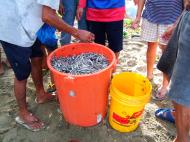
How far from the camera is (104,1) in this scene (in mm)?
2906

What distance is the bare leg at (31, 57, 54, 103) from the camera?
280cm

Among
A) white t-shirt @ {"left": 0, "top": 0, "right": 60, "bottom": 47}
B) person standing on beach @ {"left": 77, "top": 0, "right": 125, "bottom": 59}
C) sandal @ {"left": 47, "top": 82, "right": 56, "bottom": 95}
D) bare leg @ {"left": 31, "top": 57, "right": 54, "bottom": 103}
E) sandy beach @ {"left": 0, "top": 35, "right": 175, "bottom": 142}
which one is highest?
white t-shirt @ {"left": 0, "top": 0, "right": 60, "bottom": 47}

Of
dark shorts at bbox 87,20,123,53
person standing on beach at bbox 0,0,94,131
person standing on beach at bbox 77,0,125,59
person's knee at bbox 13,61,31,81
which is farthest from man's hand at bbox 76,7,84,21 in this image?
person's knee at bbox 13,61,31,81

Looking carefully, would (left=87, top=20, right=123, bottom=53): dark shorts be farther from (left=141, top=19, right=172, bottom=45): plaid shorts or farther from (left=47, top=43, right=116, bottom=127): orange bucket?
(left=47, top=43, right=116, bottom=127): orange bucket

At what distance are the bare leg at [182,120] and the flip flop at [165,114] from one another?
1.60ft

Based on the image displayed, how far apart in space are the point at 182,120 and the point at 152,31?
1170 mm

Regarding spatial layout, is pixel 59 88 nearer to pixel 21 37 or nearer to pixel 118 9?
pixel 21 37

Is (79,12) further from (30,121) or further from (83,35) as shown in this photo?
(30,121)

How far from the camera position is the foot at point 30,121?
272 cm

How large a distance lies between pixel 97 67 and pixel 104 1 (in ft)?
2.50

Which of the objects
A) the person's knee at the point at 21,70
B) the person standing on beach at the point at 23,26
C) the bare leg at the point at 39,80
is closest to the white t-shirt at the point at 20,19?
the person standing on beach at the point at 23,26

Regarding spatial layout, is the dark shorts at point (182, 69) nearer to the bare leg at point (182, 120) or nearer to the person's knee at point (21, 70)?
the bare leg at point (182, 120)

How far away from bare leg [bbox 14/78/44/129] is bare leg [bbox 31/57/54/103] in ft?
0.82

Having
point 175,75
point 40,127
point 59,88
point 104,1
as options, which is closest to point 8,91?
point 40,127
